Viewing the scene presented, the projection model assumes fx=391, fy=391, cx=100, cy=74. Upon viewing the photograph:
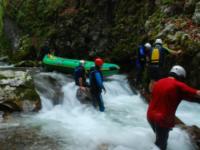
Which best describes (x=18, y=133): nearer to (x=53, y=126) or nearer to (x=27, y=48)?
(x=53, y=126)

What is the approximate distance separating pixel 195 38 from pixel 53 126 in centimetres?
676

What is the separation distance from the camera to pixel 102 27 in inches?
860

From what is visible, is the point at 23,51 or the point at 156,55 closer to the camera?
the point at 156,55

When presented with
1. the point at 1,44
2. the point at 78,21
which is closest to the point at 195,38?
the point at 78,21

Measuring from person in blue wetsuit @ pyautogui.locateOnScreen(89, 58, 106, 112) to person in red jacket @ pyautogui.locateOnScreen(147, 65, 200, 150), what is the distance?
15.8ft

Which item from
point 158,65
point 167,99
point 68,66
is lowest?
point 68,66

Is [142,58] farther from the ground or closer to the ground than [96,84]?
farther from the ground

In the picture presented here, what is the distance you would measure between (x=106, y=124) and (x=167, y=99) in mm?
4622

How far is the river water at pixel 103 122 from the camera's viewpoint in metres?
8.60

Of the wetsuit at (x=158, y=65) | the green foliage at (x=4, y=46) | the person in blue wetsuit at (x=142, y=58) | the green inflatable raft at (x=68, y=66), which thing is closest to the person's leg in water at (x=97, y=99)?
the wetsuit at (x=158, y=65)

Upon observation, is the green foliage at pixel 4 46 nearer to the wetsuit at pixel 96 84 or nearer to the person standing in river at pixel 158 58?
the person standing in river at pixel 158 58

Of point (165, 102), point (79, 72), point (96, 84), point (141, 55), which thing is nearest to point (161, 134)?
point (165, 102)

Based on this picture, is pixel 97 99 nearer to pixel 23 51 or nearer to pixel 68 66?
pixel 68 66

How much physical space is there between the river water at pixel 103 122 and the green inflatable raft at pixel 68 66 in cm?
61
